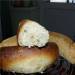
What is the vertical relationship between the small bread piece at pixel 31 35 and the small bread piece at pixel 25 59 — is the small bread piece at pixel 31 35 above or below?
above

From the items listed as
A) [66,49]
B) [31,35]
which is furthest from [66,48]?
[31,35]

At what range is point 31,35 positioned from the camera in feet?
1.30

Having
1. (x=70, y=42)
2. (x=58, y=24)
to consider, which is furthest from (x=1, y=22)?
(x=70, y=42)

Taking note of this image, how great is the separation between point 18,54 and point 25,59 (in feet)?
0.05

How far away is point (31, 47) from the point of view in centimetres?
41

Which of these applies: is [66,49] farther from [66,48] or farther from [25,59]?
[25,59]

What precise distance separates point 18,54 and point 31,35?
0.04 m

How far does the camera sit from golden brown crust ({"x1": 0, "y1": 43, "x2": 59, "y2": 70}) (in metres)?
0.40

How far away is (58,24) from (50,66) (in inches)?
25.2

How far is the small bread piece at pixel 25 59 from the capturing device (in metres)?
0.40

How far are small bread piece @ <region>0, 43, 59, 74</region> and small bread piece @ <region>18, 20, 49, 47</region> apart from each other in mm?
11

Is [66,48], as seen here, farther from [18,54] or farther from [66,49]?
[18,54]

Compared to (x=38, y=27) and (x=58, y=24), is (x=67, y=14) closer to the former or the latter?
(x=58, y=24)

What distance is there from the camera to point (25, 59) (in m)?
0.40
